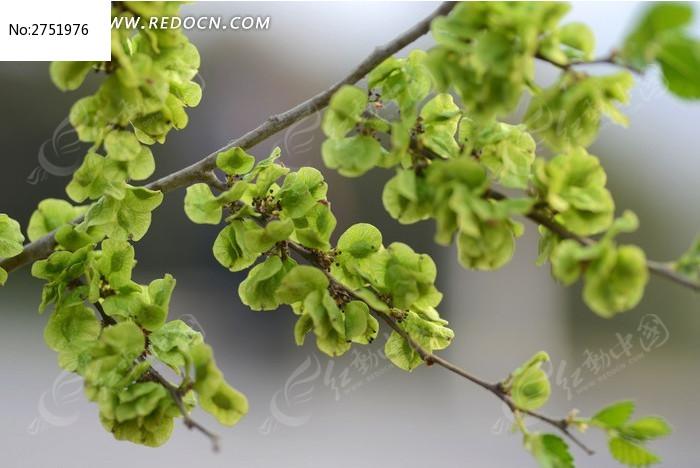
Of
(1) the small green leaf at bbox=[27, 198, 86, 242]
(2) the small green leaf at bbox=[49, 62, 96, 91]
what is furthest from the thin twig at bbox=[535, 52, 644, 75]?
(1) the small green leaf at bbox=[27, 198, 86, 242]

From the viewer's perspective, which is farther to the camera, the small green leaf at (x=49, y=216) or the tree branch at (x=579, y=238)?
the small green leaf at (x=49, y=216)

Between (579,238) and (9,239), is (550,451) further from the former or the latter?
(9,239)

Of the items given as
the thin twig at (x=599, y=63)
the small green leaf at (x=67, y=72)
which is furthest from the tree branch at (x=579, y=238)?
the small green leaf at (x=67, y=72)

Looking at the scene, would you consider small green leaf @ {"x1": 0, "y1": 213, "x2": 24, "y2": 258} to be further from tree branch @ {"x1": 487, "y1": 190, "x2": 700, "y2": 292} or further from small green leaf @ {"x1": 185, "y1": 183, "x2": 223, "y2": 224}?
tree branch @ {"x1": 487, "y1": 190, "x2": 700, "y2": 292}

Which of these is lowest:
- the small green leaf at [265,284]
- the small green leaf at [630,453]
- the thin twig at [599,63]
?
the small green leaf at [265,284]

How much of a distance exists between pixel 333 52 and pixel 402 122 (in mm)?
1168

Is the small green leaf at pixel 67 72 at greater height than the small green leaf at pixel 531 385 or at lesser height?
greater

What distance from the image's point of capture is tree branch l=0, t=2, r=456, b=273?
0.25m

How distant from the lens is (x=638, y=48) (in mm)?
197

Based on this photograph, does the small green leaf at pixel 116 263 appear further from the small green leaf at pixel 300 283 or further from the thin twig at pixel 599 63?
A: the thin twig at pixel 599 63

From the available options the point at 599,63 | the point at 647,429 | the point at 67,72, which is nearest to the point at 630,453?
the point at 647,429

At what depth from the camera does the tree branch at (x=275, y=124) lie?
25cm

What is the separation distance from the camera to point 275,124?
0.29m

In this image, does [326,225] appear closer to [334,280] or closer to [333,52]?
[334,280]
